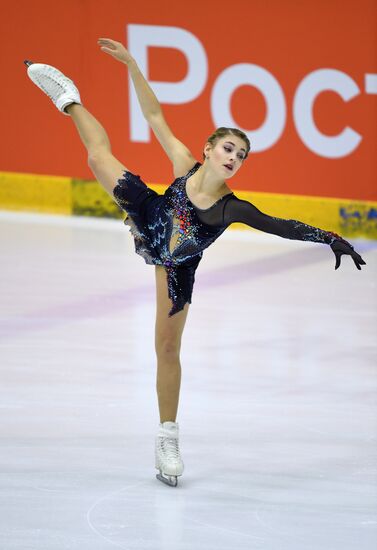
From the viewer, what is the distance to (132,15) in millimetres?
8562

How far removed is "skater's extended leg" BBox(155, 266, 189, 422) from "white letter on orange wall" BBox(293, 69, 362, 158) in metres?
4.23

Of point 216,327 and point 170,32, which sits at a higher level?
point 170,32

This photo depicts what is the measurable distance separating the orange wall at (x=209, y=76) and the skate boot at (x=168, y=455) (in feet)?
14.2

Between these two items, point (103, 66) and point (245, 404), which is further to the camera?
point (103, 66)

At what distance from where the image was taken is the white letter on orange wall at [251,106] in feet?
27.3

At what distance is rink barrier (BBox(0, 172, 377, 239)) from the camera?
27.1 feet

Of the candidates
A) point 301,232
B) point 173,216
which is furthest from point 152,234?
point 301,232

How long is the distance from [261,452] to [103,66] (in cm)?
479

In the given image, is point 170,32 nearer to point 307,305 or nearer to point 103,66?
point 103,66

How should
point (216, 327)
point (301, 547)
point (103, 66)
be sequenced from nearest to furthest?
point (301, 547)
point (216, 327)
point (103, 66)

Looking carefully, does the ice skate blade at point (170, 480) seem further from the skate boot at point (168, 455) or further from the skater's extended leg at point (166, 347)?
the skater's extended leg at point (166, 347)

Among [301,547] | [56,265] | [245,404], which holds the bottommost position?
[56,265]

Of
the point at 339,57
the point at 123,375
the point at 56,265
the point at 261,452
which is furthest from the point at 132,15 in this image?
the point at 261,452

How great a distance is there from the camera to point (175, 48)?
8469mm
